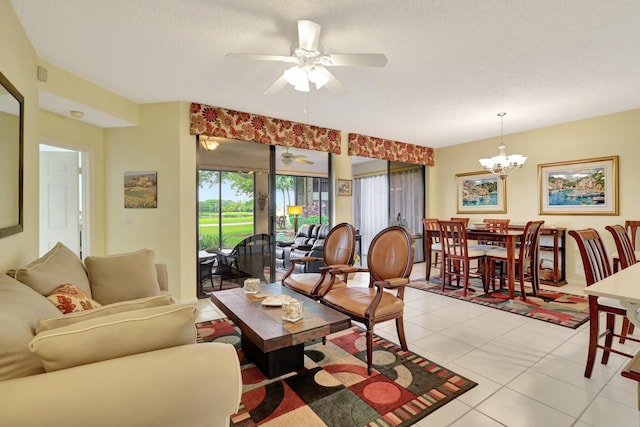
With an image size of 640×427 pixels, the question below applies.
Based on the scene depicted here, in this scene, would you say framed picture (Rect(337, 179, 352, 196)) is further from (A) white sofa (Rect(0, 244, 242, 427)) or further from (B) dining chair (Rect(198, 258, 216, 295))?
(A) white sofa (Rect(0, 244, 242, 427))

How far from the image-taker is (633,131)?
13.3ft

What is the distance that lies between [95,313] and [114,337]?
0.23 m

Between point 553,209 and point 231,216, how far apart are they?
16.3 feet

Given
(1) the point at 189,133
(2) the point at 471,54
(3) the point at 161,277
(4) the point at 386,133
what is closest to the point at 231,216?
(1) the point at 189,133

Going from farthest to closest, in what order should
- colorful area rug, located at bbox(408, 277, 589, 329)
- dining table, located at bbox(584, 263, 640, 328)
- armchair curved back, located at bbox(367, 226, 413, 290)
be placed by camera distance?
1. colorful area rug, located at bbox(408, 277, 589, 329)
2. armchair curved back, located at bbox(367, 226, 413, 290)
3. dining table, located at bbox(584, 263, 640, 328)

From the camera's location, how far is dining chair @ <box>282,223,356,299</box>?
284 cm

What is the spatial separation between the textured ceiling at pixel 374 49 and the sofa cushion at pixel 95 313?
1.86m

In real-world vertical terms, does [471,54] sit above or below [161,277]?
above

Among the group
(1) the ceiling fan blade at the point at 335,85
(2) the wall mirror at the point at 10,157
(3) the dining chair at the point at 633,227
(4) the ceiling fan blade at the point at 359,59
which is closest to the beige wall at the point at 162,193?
(2) the wall mirror at the point at 10,157

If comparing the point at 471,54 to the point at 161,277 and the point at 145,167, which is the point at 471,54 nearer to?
the point at 161,277

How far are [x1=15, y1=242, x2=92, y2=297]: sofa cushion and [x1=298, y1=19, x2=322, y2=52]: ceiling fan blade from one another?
2081 mm

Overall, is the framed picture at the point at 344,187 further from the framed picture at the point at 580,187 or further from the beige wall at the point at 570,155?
the framed picture at the point at 580,187

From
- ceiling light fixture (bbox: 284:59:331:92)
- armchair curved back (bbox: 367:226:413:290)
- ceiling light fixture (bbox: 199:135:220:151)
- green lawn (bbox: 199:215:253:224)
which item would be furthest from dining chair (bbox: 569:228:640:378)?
ceiling light fixture (bbox: 199:135:220:151)

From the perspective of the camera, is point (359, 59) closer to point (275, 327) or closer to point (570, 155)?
point (275, 327)
